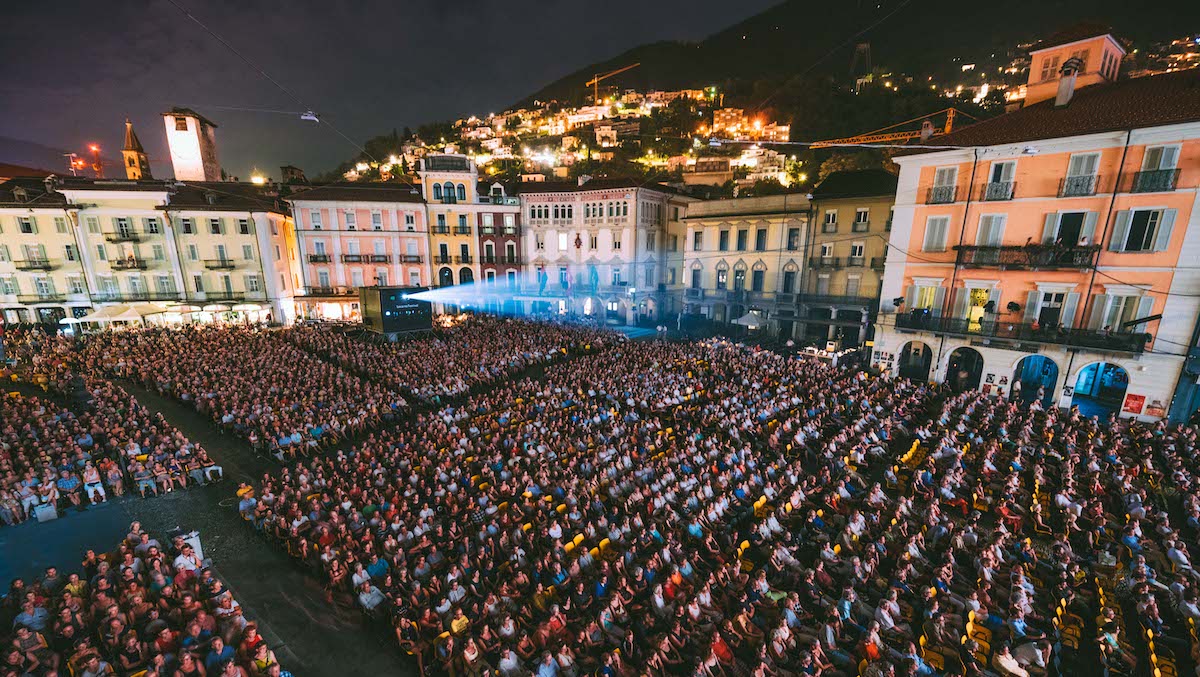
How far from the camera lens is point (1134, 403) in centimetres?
1950

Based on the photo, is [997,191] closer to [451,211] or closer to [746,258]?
[746,258]

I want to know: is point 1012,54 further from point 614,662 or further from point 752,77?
point 614,662

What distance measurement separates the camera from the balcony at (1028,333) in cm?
1936

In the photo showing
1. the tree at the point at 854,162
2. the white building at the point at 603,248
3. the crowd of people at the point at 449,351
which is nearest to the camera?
the crowd of people at the point at 449,351

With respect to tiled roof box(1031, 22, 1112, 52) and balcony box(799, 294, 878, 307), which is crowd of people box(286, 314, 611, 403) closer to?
balcony box(799, 294, 878, 307)

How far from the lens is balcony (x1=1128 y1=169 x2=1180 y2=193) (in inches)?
708

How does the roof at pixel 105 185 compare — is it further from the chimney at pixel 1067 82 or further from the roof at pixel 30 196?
the chimney at pixel 1067 82

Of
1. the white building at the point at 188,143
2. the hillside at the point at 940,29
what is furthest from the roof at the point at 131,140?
the hillside at the point at 940,29

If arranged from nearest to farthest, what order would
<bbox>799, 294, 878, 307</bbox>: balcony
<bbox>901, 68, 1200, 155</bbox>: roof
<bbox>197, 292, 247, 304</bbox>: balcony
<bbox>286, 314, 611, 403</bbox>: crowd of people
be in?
1. <bbox>901, 68, 1200, 155</bbox>: roof
2. <bbox>286, 314, 611, 403</bbox>: crowd of people
3. <bbox>799, 294, 878, 307</bbox>: balcony
4. <bbox>197, 292, 247, 304</bbox>: balcony

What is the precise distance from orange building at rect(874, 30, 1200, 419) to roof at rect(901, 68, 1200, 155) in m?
0.07

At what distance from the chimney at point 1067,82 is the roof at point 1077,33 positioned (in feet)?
5.58

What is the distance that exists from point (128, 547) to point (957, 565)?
1690 cm

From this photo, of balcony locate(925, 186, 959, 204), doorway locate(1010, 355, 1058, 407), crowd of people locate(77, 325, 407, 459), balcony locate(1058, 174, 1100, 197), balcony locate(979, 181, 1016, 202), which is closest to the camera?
crowd of people locate(77, 325, 407, 459)

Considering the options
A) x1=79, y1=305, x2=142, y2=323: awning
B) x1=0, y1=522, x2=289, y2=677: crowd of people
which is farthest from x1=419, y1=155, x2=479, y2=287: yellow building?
x1=0, y1=522, x2=289, y2=677: crowd of people
